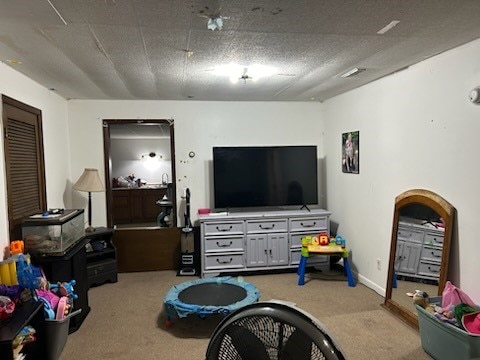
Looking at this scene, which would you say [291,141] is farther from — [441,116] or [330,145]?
[441,116]

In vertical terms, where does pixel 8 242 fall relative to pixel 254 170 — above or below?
below

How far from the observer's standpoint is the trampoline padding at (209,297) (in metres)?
2.89

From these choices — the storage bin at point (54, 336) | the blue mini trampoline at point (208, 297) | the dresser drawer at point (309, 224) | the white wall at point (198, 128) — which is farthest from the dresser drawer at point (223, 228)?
the storage bin at point (54, 336)

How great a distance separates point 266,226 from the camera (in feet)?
14.3

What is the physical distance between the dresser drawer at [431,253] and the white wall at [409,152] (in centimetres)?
12

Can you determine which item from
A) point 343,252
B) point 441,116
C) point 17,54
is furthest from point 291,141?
point 17,54

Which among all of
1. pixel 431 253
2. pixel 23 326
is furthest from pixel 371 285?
pixel 23 326

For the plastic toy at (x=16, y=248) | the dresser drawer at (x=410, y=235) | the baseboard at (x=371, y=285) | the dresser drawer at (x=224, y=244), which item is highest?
the plastic toy at (x=16, y=248)

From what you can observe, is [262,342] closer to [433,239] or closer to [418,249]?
[433,239]

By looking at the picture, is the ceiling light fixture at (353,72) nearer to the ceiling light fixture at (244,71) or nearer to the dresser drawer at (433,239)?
the ceiling light fixture at (244,71)

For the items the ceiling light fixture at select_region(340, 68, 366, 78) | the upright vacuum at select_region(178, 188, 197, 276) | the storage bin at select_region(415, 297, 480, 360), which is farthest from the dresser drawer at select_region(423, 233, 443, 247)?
the upright vacuum at select_region(178, 188, 197, 276)

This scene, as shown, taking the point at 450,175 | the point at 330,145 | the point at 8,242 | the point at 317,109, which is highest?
the point at 317,109

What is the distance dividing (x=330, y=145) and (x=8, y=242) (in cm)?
389

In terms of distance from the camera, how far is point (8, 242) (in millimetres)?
2812
